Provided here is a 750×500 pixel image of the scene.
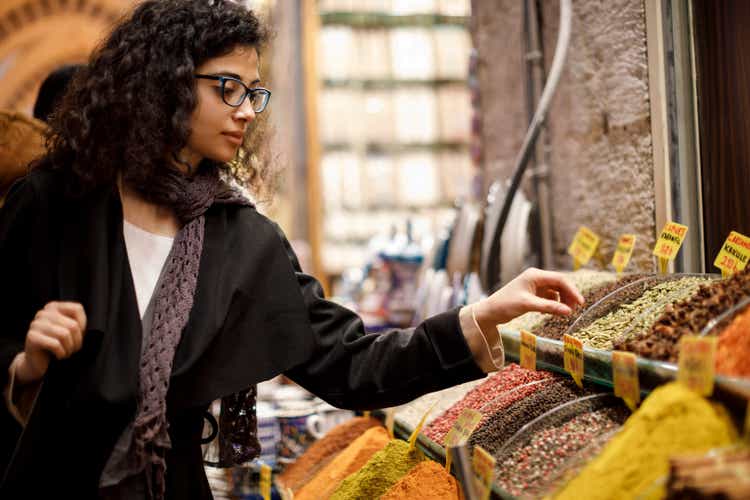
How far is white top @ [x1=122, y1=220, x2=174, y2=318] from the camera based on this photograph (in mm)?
1434

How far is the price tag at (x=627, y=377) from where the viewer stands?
46.7 inches

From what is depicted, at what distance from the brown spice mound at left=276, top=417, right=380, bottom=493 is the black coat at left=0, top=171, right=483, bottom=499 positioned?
55 cm

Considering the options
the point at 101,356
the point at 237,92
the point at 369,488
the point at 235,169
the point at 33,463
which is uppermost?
the point at 237,92

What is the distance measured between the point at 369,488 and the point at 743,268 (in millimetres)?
837

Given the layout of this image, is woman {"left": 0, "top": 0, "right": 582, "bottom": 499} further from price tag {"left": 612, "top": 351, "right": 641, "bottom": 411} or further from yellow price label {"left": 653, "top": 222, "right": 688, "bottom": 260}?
yellow price label {"left": 653, "top": 222, "right": 688, "bottom": 260}

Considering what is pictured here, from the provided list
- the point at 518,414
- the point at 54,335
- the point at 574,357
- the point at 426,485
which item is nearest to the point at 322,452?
the point at 426,485

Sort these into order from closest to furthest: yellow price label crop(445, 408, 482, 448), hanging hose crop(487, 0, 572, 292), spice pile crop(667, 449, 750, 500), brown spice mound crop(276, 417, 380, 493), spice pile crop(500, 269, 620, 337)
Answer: spice pile crop(667, 449, 750, 500)
yellow price label crop(445, 408, 482, 448)
spice pile crop(500, 269, 620, 337)
brown spice mound crop(276, 417, 380, 493)
hanging hose crop(487, 0, 572, 292)

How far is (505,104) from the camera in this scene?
3.27 meters

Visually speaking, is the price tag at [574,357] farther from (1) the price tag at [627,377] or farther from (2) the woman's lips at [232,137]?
(2) the woman's lips at [232,137]

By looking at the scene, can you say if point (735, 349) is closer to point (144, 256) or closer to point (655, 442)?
point (655, 442)

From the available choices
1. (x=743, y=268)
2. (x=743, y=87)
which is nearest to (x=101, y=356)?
(x=743, y=268)

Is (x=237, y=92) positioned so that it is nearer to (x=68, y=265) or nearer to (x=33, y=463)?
(x=68, y=265)

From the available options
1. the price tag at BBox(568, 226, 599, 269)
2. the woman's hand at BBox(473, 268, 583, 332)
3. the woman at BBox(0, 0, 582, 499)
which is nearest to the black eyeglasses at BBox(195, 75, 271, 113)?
the woman at BBox(0, 0, 582, 499)

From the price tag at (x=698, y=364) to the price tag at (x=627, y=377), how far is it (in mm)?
136
